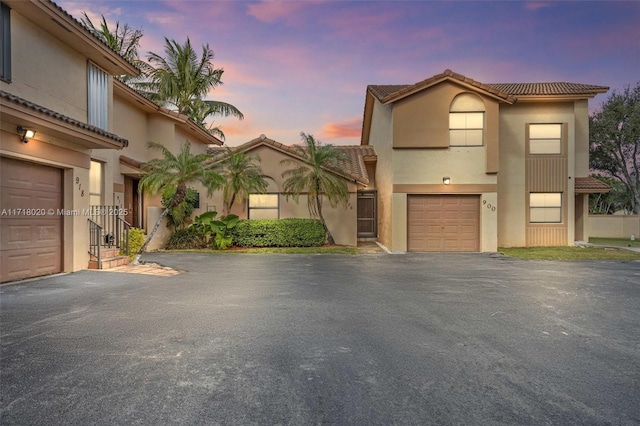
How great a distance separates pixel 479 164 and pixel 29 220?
15501 mm

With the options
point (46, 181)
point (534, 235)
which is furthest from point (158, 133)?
point (534, 235)

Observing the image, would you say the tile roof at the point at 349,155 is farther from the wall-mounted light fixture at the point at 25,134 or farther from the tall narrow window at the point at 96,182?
the wall-mounted light fixture at the point at 25,134

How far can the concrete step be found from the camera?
32.4 ft

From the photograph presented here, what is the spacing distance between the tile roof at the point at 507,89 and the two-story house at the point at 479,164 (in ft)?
0.14

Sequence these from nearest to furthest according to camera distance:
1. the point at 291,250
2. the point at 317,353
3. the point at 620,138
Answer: the point at 317,353
the point at 291,250
the point at 620,138

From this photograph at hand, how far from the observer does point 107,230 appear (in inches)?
459

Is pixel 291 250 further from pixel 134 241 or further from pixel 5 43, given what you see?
pixel 5 43

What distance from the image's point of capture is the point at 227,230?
15836 mm

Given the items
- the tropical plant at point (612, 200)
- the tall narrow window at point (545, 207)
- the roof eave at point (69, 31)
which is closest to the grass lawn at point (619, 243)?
the tall narrow window at point (545, 207)

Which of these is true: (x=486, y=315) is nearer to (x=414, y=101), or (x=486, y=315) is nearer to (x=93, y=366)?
(x=93, y=366)

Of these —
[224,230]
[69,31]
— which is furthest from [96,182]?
[224,230]

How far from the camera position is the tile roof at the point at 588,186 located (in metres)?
16.8

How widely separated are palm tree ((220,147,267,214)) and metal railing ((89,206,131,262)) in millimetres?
4715

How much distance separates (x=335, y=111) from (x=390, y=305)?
2050 cm
